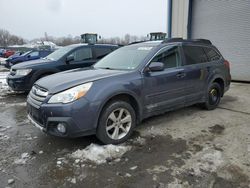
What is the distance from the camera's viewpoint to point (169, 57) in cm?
483

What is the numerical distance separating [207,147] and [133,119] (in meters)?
1.27

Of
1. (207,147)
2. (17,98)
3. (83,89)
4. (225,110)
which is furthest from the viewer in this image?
(17,98)

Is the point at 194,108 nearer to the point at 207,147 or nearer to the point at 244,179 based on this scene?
the point at 207,147

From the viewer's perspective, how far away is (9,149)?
392 centimetres

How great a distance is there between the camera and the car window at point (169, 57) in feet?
15.1

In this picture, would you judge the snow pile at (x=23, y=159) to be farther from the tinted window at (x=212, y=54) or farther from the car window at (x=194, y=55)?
the tinted window at (x=212, y=54)

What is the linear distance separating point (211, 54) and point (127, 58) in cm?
232

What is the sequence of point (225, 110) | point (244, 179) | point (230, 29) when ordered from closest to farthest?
1. point (244, 179)
2. point (225, 110)
3. point (230, 29)

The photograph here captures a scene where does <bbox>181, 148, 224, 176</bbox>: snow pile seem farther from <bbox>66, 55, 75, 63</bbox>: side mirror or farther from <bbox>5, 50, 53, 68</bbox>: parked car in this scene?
<bbox>5, 50, 53, 68</bbox>: parked car

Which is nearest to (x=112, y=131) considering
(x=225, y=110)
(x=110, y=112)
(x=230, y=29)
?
(x=110, y=112)

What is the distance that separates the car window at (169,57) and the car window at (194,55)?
0.30 metres

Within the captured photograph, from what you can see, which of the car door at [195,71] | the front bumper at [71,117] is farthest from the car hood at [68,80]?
the car door at [195,71]

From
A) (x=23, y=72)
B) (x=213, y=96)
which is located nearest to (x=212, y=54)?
(x=213, y=96)

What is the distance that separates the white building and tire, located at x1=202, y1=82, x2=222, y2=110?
16.7 feet
